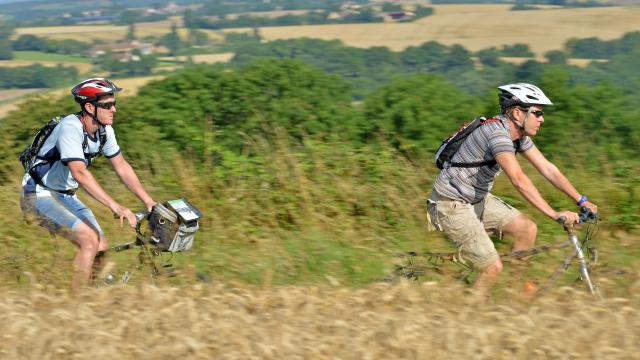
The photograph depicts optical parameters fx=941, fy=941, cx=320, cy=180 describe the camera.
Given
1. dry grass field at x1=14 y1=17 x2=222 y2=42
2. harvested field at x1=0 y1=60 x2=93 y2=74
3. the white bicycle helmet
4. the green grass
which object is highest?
the white bicycle helmet

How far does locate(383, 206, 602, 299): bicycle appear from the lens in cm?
643

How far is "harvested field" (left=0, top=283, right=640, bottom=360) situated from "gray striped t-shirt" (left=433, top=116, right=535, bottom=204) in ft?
2.28

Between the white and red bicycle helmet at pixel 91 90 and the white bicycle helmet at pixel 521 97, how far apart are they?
9.24ft

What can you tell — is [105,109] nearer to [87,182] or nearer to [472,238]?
[87,182]

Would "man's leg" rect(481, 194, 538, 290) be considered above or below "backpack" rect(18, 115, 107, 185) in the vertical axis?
below

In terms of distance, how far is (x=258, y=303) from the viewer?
6.30 metres

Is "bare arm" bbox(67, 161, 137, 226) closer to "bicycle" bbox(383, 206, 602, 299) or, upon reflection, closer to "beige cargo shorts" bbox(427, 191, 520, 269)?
"bicycle" bbox(383, 206, 602, 299)

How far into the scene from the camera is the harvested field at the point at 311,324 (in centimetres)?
543

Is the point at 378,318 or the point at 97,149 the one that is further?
the point at 97,149

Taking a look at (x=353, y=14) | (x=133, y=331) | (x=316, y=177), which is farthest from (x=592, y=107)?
(x=353, y=14)

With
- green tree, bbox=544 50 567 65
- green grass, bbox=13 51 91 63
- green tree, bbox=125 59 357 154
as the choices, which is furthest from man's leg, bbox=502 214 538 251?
green grass, bbox=13 51 91 63

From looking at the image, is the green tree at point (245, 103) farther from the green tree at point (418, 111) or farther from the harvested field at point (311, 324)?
the harvested field at point (311, 324)

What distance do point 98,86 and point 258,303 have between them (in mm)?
1980

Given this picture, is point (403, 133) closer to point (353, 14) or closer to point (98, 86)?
point (98, 86)
